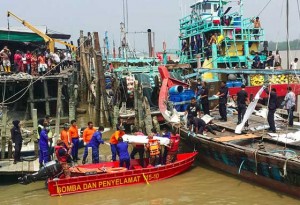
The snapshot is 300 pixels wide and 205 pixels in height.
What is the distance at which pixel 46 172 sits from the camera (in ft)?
35.0

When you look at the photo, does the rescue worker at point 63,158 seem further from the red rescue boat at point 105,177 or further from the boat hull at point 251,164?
the boat hull at point 251,164

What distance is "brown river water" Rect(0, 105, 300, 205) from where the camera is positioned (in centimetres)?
1020

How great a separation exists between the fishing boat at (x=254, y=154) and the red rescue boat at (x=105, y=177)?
1156 mm

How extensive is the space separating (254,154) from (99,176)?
435 centimetres

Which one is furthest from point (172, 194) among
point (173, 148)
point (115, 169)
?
point (115, 169)

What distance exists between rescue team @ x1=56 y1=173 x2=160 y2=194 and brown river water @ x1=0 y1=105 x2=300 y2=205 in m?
0.15

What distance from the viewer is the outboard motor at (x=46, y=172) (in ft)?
34.5

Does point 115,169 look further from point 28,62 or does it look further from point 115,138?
point 28,62

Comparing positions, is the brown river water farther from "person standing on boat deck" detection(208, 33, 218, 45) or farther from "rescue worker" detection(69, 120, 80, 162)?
"person standing on boat deck" detection(208, 33, 218, 45)

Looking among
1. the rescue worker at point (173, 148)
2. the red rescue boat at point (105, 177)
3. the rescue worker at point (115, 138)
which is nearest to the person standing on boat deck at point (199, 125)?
the rescue worker at point (173, 148)

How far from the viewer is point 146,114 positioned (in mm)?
15625

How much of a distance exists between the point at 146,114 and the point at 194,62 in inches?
447

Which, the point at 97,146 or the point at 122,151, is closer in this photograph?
the point at 122,151

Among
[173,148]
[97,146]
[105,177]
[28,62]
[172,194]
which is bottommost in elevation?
[172,194]
